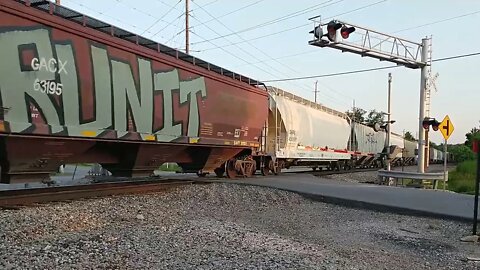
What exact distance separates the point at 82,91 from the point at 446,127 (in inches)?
541

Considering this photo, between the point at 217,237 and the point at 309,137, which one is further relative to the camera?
the point at 309,137

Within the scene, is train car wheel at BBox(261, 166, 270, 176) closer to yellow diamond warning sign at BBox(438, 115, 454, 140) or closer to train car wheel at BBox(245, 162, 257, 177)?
train car wheel at BBox(245, 162, 257, 177)

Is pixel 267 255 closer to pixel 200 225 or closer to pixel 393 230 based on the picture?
pixel 200 225

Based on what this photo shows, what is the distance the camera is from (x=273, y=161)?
68.0ft

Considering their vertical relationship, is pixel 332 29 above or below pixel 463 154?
above

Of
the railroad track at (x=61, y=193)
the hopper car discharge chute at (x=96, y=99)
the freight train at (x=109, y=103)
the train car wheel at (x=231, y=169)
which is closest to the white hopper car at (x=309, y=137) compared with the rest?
the freight train at (x=109, y=103)

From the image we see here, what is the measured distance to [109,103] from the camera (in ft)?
35.1

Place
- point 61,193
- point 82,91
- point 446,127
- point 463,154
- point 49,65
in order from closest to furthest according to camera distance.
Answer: point 49,65 → point 82,91 → point 61,193 → point 446,127 → point 463,154

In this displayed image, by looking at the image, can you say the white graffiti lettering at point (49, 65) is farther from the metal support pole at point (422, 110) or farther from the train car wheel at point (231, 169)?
the metal support pole at point (422, 110)

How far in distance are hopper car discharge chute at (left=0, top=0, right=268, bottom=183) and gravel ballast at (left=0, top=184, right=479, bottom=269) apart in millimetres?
1410

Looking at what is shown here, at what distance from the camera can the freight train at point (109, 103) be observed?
8547mm

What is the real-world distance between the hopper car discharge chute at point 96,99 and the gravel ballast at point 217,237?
4.63ft

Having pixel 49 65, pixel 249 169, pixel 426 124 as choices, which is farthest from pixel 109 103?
pixel 426 124

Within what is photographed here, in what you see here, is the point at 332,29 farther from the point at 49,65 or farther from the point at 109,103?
the point at 49,65
